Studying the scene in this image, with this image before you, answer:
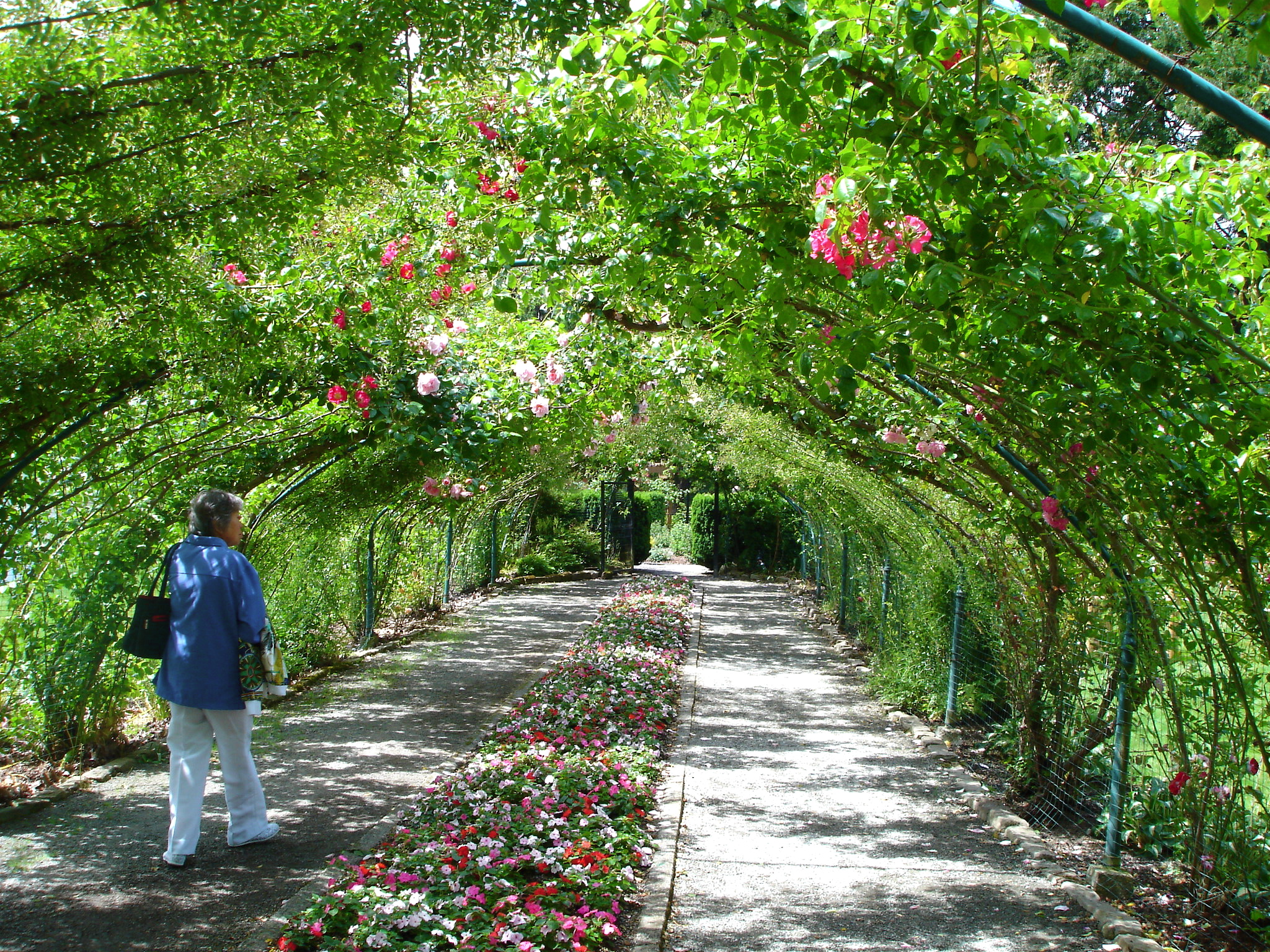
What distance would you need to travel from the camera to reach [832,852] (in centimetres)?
454

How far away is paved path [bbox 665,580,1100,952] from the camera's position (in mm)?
3645

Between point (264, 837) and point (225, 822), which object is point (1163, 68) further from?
point (225, 822)

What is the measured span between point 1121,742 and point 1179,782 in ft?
1.37

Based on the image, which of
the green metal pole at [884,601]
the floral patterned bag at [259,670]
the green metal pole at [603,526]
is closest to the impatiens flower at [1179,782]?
the floral patterned bag at [259,670]

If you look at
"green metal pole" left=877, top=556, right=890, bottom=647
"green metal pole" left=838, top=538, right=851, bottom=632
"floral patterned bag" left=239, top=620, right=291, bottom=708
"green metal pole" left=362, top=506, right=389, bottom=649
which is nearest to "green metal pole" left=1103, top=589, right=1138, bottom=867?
"floral patterned bag" left=239, top=620, right=291, bottom=708

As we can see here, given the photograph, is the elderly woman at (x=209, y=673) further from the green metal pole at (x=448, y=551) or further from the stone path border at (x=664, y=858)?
the green metal pole at (x=448, y=551)

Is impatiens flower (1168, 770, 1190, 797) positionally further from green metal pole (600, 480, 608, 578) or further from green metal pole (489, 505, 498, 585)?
green metal pole (600, 480, 608, 578)

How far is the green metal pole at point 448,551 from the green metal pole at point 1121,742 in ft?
32.7

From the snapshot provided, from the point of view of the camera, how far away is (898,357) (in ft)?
8.50

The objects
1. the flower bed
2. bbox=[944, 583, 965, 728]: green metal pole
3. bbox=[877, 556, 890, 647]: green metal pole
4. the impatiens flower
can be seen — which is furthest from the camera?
bbox=[877, 556, 890, 647]: green metal pole

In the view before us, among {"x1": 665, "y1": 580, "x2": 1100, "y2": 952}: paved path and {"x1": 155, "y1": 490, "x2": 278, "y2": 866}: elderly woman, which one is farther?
{"x1": 155, "y1": 490, "x2": 278, "y2": 866}: elderly woman

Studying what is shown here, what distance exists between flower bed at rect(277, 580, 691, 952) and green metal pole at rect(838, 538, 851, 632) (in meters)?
5.24

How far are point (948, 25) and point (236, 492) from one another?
5534 millimetres

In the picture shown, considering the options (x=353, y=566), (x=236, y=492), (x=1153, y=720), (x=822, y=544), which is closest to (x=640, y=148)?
(x=1153, y=720)
